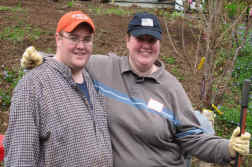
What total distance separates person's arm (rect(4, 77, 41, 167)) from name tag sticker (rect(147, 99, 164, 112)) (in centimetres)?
98

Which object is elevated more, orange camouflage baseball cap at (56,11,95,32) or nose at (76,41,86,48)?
orange camouflage baseball cap at (56,11,95,32)

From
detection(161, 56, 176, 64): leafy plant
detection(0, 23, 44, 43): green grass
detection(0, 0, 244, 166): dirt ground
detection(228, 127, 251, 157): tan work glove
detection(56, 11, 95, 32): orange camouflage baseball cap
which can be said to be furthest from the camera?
detection(161, 56, 176, 64): leafy plant

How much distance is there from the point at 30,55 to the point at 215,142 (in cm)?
160

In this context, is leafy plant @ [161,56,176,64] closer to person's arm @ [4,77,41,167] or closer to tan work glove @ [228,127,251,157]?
tan work glove @ [228,127,251,157]

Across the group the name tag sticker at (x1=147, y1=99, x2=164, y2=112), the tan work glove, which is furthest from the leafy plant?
the tan work glove

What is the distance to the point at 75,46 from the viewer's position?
85.4 inches

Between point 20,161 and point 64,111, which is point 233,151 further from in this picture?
point 20,161

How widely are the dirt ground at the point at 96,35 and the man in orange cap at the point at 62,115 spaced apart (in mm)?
2902

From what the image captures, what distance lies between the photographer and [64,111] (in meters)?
2.05

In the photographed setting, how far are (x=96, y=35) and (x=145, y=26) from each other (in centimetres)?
464

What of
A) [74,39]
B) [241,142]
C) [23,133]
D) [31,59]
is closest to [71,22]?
[74,39]

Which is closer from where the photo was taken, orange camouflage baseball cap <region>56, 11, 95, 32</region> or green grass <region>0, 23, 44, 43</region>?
orange camouflage baseball cap <region>56, 11, 95, 32</region>

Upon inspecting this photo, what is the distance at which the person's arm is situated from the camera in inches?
74.4

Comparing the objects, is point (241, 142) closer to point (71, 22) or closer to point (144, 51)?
point (144, 51)
